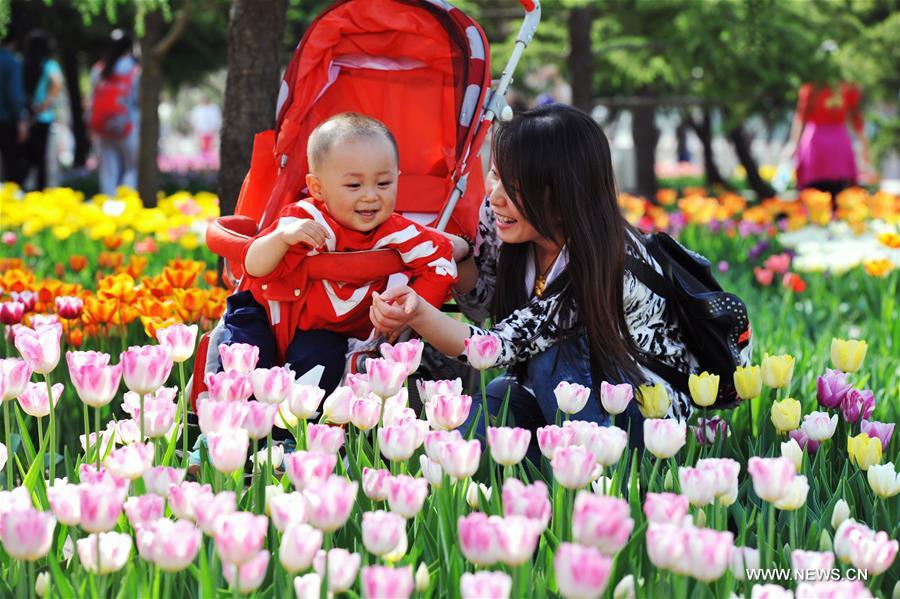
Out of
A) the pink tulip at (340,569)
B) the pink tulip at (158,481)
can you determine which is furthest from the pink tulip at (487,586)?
the pink tulip at (158,481)

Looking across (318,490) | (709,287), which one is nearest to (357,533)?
(318,490)

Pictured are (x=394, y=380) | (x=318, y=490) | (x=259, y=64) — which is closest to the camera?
(x=318, y=490)

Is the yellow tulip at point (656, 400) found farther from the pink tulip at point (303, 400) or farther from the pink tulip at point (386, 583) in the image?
the pink tulip at point (386, 583)

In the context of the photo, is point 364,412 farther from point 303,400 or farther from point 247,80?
point 247,80

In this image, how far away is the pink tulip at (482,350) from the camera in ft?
7.74

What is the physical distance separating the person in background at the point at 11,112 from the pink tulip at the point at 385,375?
28.0 ft

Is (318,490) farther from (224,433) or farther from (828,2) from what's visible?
(828,2)

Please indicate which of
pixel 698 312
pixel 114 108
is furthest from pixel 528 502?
pixel 114 108

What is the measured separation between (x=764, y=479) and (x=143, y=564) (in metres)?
0.89

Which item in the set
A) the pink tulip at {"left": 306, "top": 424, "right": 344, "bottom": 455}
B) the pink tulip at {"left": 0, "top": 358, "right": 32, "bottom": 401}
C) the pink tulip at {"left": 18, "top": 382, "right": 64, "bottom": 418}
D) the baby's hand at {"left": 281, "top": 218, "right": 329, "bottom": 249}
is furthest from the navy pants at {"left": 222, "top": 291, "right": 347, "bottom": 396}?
the pink tulip at {"left": 306, "top": 424, "right": 344, "bottom": 455}

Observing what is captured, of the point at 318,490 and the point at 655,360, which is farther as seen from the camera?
the point at 655,360

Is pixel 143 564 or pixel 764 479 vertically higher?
pixel 764 479

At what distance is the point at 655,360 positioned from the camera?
9.66 ft

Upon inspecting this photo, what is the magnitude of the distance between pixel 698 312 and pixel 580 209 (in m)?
0.39
